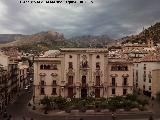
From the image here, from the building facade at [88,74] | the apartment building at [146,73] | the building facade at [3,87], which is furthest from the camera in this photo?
the apartment building at [146,73]

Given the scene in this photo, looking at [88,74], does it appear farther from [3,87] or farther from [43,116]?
[3,87]

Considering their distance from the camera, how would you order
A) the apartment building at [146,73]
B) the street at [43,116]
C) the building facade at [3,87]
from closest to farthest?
1. the street at [43,116]
2. the building facade at [3,87]
3. the apartment building at [146,73]

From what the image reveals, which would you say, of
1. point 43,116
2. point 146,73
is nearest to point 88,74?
point 146,73

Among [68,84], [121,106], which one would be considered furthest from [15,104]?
[121,106]

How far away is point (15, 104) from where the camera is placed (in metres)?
94.1

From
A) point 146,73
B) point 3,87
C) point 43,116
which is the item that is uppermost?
point 146,73

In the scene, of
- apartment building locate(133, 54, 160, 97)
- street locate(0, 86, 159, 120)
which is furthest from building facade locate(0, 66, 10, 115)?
apartment building locate(133, 54, 160, 97)

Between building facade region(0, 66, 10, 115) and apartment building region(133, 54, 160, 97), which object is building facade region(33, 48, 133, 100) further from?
apartment building region(133, 54, 160, 97)

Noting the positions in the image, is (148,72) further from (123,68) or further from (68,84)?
(68,84)

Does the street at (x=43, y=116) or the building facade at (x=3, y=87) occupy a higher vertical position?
the building facade at (x=3, y=87)

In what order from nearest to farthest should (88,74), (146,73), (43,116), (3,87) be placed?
1. (43,116)
2. (3,87)
3. (88,74)
4. (146,73)

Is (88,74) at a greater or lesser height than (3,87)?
greater

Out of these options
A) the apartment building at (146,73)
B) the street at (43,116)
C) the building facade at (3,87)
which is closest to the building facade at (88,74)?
the building facade at (3,87)

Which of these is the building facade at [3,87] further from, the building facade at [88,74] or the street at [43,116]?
the building facade at [88,74]
